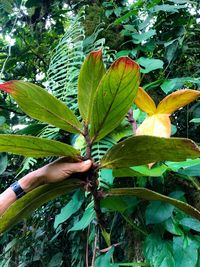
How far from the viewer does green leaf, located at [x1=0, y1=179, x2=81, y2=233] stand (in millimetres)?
611

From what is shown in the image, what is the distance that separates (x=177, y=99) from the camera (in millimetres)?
711

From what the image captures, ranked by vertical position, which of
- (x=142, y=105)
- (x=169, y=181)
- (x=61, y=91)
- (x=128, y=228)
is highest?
(x=61, y=91)

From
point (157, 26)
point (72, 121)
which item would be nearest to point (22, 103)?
point (72, 121)

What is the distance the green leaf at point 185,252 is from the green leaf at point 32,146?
30 centimetres

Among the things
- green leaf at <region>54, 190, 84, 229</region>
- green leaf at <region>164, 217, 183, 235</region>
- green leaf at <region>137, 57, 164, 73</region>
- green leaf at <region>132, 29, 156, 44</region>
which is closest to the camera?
green leaf at <region>164, 217, 183, 235</region>

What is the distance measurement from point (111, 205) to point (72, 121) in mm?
243

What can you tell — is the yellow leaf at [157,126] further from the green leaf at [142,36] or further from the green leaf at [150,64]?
the green leaf at [142,36]

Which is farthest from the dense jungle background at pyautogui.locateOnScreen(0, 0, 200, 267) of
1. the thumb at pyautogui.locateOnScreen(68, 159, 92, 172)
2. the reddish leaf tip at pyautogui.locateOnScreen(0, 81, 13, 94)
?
the reddish leaf tip at pyautogui.locateOnScreen(0, 81, 13, 94)

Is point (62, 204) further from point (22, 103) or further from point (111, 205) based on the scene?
point (22, 103)

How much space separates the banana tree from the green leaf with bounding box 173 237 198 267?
13cm

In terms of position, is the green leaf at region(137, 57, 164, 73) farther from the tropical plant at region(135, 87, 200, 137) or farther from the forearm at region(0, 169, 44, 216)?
the forearm at region(0, 169, 44, 216)

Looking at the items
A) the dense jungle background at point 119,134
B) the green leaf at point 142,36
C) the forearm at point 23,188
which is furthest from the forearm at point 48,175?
the green leaf at point 142,36

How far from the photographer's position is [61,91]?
3.52 ft

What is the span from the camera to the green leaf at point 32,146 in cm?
55
